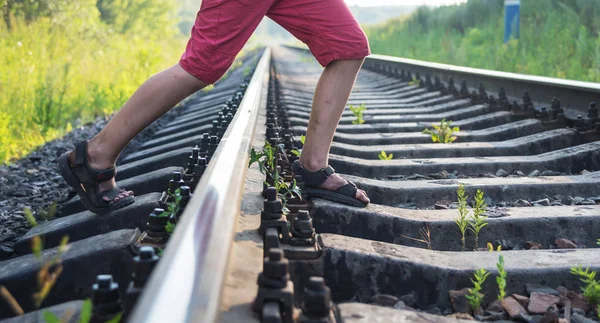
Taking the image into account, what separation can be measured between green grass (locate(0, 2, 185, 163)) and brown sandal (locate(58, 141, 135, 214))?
227 cm

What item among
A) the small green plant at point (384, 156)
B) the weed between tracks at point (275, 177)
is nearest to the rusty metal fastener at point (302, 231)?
the weed between tracks at point (275, 177)

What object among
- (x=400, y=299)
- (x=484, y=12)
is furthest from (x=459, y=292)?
(x=484, y=12)

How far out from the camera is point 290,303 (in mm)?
1414

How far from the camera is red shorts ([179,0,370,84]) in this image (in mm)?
2477


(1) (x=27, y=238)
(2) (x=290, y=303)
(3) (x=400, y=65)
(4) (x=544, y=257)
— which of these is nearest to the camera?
(2) (x=290, y=303)

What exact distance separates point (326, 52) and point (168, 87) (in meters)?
0.62

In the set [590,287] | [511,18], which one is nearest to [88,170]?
[590,287]

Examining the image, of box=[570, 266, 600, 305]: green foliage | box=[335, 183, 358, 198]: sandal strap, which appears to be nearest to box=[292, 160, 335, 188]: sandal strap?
box=[335, 183, 358, 198]: sandal strap

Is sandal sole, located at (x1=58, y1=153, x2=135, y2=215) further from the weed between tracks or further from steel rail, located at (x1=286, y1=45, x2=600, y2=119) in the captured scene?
steel rail, located at (x1=286, y1=45, x2=600, y2=119)

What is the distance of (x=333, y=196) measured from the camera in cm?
249

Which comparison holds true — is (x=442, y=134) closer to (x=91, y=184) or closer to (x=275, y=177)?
(x=275, y=177)

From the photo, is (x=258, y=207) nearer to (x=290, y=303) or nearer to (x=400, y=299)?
(x=400, y=299)

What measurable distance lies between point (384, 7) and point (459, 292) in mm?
125127

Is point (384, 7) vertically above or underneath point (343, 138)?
above
